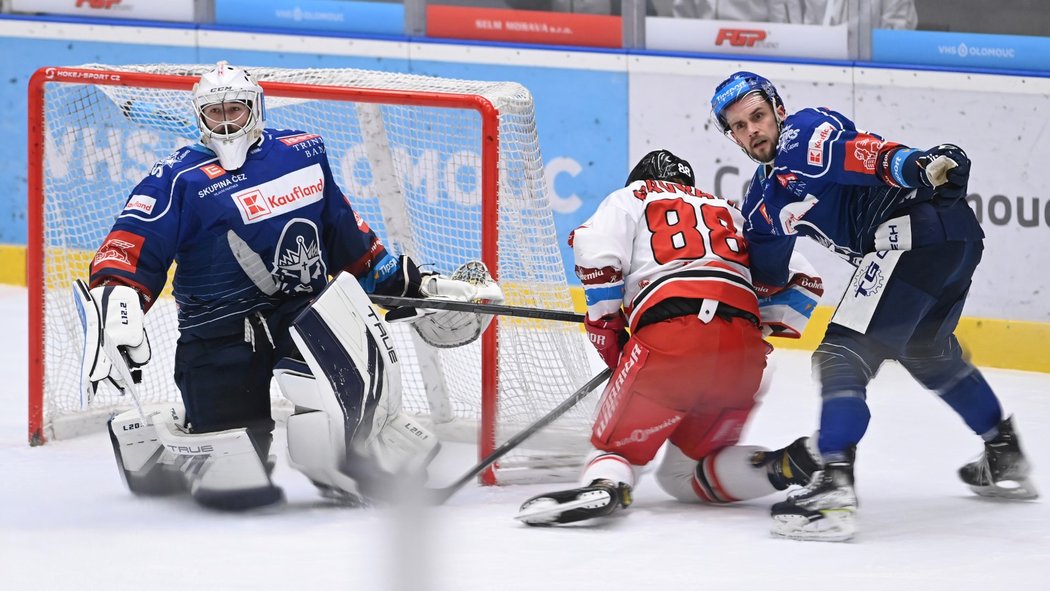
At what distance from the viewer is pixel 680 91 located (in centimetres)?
528

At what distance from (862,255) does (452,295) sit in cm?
93

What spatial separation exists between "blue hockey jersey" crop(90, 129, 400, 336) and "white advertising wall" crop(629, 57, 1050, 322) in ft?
8.03

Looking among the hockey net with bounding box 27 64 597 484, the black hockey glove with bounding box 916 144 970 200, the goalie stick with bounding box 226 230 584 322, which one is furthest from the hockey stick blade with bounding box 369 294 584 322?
the black hockey glove with bounding box 916 144 970 200

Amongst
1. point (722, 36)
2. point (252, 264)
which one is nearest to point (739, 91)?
Answer: point (252, 264)

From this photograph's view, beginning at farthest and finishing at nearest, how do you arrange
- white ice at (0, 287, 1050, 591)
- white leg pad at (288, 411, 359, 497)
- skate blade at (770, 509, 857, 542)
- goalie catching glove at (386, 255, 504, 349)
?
1. goalie catching glove at (386, 255, 504, 349)
2. white leg pad at (288, 411, 359, 497)
3. skate blade at (770, 509, 857, 542)
4. white ice at (0, 287, 1050, 591)

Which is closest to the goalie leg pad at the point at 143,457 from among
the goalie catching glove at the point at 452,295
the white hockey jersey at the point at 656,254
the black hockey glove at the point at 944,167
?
the goalie catching glove at the point at 452,295

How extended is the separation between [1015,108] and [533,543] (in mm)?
3310

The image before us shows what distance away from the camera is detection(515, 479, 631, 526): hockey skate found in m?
2.61

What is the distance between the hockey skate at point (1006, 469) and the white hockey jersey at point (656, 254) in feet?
2.00

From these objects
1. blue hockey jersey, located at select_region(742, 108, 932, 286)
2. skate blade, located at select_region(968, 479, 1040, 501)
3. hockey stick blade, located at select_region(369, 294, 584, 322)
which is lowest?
skate blade, located at select_region(968, 479, 1040, 501)

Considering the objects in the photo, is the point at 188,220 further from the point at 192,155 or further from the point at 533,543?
the point at 533,543

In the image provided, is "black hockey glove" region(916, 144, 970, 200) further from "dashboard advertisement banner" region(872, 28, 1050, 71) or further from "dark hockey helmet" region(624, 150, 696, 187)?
"dashboard advertisement banner" region(872, 28, 1050, 71)

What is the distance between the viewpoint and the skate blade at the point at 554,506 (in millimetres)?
2604

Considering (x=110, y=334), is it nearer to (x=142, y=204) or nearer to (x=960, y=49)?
(x=142, y=204)
